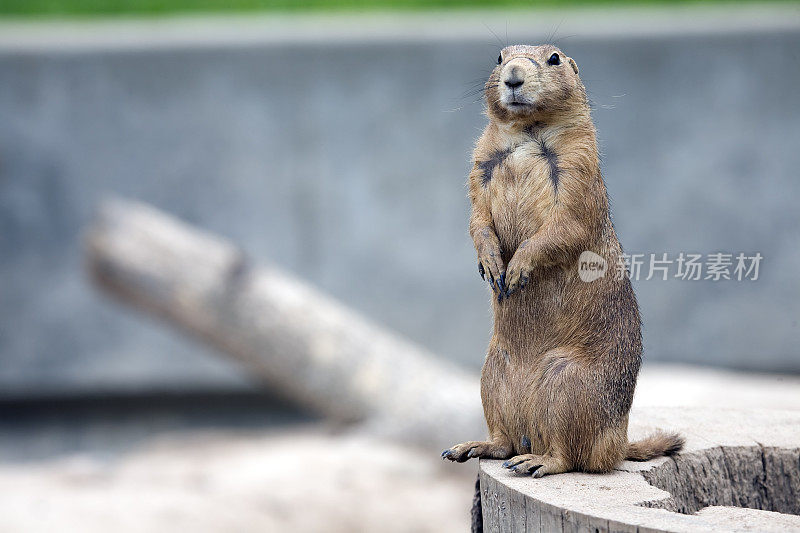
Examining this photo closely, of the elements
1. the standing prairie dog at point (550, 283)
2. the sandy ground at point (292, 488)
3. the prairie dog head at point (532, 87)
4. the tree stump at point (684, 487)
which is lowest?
the sandy ground at point (292, 488)

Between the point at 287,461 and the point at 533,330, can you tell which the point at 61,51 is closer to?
the point at 287,461

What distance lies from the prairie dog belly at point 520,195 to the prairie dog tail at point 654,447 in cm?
59

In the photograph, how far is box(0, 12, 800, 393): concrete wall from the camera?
6.71 m

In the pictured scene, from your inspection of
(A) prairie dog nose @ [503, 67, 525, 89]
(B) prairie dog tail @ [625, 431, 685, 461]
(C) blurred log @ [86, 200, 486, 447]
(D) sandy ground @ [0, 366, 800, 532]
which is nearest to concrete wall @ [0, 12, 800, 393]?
(C) blurred log @ [86, 200, 486, 447]

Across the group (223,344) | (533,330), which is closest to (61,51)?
(223,344)

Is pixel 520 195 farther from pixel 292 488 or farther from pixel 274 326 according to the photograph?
pixel 274 326

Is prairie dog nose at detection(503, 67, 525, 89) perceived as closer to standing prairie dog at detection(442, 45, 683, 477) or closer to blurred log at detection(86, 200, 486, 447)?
standing prairie dog at detection(442, 45, 683, 477)

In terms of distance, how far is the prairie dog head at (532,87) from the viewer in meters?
2.23

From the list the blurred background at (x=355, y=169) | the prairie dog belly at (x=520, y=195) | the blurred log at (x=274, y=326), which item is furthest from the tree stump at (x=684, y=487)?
the blurred background at (x=355, y=169)

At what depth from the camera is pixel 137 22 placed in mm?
7297

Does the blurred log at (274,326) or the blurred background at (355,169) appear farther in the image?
the blurred background at (355,169)

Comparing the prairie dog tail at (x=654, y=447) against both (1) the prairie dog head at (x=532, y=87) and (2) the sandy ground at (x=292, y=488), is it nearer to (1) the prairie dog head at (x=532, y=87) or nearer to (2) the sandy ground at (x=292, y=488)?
(1) the prairie dog head at (x=532, y=87)

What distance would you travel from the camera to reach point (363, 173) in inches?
271

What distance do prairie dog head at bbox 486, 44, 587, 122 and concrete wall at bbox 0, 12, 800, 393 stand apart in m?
4.45
